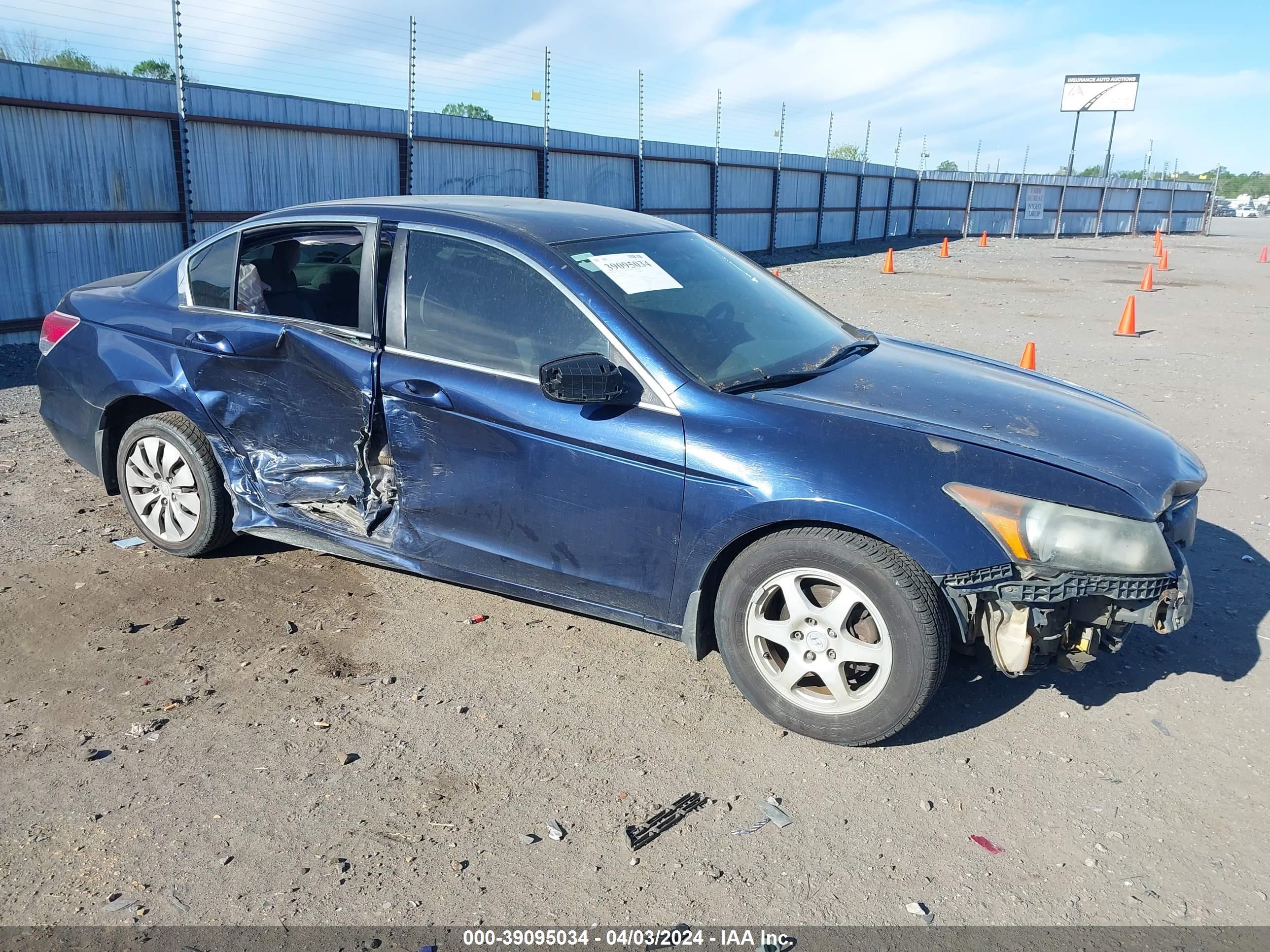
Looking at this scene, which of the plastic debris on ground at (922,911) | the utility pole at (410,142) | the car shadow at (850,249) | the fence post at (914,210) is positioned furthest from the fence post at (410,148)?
the fence post at (914,210)

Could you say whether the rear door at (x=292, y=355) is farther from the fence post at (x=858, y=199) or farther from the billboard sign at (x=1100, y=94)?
the billboard sign at (x=1100, y=94)

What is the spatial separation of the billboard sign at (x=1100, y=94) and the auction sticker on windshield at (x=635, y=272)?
248 ft

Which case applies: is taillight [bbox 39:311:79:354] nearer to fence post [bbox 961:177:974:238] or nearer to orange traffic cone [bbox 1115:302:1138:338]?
orange traffic cone [bbox 1115:302:1138:338]

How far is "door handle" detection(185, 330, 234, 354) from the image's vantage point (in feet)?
14.3

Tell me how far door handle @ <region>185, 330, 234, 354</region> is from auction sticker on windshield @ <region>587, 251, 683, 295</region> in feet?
5.76

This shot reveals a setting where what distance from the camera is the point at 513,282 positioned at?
3.80 m

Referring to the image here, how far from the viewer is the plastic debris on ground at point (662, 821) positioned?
291 centimetres

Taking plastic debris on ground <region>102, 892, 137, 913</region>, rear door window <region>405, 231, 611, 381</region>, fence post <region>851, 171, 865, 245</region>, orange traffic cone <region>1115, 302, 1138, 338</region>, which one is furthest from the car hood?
fence post <region>851, 171, 865, 245</region>

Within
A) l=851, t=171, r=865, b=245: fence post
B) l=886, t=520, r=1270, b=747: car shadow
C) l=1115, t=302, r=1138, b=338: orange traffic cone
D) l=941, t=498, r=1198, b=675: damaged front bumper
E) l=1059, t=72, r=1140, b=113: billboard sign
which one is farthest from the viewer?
l=1059, t=72, r=1140, b=113: billboard sign

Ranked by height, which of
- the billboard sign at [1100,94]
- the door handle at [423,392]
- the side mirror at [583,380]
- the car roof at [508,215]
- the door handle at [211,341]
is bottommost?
the door handle at [423,392]

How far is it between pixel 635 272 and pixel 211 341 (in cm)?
200

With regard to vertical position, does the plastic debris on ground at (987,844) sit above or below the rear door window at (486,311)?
below

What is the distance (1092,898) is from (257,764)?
2.61 metres

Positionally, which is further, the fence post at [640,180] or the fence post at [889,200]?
the fence post at [889,200]
